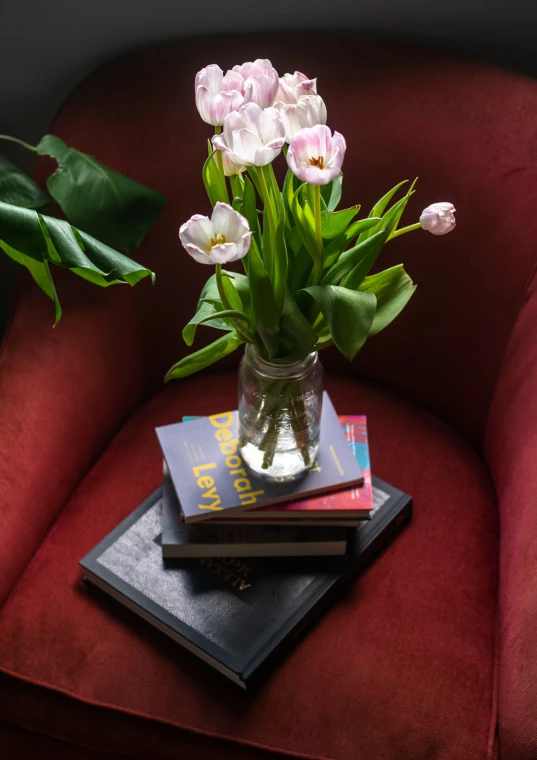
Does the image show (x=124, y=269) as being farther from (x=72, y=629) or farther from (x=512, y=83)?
(x=512, y=83)

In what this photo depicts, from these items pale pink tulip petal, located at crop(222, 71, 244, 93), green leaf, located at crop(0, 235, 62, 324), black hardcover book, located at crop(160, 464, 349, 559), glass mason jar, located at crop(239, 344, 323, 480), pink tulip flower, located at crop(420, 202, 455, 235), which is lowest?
black hardcover book, located at crop(160, 464, 349, 559)

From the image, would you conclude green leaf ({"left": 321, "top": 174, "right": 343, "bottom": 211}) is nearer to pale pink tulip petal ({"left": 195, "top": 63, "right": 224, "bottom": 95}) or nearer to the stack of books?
pale pink tulip petal ({"left": 195, "top": 63, "right": 224, "bottom": 95})

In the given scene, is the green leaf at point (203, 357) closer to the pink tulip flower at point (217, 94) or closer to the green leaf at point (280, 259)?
the green leaf at point (280, 259)

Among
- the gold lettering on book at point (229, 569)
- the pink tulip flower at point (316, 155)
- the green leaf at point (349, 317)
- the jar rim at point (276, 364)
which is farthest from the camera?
the gold lettering on book at point (229, 569)

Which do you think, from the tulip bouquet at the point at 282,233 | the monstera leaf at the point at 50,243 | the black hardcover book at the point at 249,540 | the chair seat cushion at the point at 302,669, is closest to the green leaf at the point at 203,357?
the tulip bouquet at the point at 282,233

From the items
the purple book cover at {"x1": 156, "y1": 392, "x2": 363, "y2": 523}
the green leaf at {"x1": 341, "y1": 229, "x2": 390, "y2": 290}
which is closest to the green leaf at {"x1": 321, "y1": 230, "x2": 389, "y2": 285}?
the green leaf at {"x1": 341, "y1": 229, "x2": 390, "y2": 290}

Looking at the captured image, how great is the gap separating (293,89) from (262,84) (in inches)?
1.8

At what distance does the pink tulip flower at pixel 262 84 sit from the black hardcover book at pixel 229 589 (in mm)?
539

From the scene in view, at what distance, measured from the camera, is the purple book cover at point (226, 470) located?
948 mm

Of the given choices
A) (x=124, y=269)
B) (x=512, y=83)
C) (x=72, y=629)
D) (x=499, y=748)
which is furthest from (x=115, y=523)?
(x=512, y=83)

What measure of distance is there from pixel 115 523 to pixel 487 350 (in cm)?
56

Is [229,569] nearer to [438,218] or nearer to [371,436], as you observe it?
[371,436]

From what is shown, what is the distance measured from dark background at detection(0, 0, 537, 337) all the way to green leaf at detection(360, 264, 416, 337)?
21.3 inches

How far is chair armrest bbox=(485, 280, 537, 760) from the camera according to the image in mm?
833
